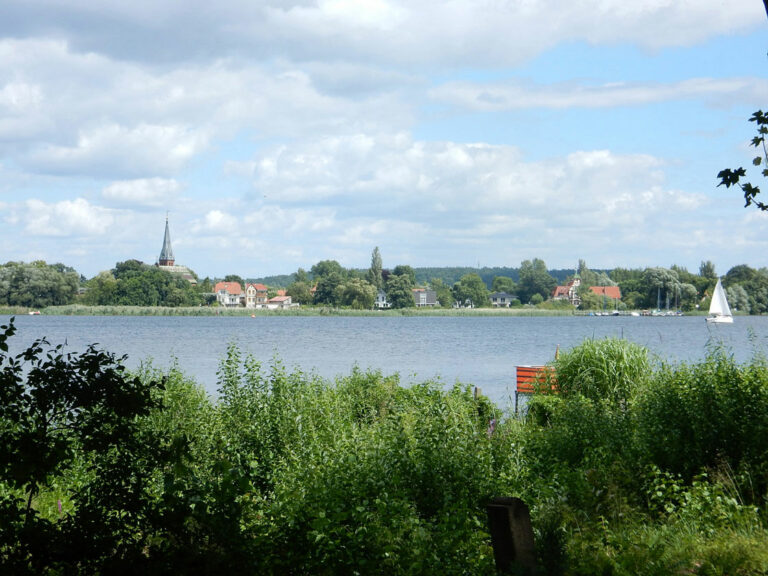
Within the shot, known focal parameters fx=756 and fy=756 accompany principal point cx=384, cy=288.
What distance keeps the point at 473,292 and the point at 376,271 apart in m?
19.6

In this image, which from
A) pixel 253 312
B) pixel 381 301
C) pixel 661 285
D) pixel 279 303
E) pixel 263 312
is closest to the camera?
pixel 661 285

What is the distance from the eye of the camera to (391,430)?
8.27 meters

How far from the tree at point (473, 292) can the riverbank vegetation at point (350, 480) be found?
126 metres

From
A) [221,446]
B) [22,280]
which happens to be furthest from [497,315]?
[221,446]

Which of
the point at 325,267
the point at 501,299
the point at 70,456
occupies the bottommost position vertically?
the point at 70,456

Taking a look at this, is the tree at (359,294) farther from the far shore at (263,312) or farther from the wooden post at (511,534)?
the wooden post at (511,534)

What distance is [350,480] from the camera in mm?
6234

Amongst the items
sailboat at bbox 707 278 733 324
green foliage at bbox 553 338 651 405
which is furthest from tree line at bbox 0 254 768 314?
green foliage at bbox 553 338 651 405

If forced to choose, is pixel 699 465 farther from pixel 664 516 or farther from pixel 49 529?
pixel 49 529

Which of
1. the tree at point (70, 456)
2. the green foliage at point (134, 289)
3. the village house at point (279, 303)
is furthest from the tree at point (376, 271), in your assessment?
the tree at point (70, 456)

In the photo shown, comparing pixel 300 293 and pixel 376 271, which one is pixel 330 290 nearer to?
pixel 300 293

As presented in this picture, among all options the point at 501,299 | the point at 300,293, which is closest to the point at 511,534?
the point at 300,293

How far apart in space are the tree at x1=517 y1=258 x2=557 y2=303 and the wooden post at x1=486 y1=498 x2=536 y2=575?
150 metres

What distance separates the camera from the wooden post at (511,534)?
4.05 m
